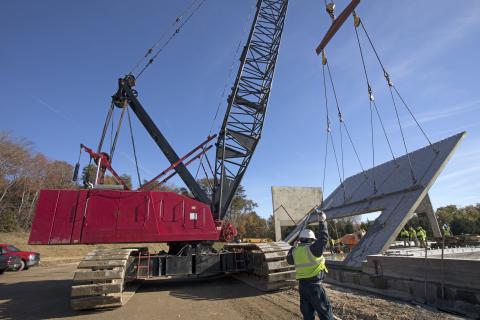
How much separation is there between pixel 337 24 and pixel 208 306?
1023cm

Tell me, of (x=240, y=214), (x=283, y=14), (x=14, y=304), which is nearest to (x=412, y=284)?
(x=14, y=304)

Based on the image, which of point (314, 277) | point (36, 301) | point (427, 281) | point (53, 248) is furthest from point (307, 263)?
point (53, 248)

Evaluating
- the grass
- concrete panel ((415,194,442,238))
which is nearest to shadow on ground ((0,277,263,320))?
concrete panel ((415,194,442,238))

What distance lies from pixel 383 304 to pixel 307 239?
122 inches

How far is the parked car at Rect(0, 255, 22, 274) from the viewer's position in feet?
52.1

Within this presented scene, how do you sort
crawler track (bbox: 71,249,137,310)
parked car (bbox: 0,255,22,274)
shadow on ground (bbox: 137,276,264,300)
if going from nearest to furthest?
1. crawler track (bbox: 71,249,137,310)
2. shadow on ground (bbox: 137,276,264,300)
3. parked car (bbox: 0,255,22,274)

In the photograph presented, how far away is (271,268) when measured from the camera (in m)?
7.79

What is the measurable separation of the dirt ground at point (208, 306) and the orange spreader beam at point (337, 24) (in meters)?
8.98

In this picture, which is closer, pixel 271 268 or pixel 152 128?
pixel 271 268

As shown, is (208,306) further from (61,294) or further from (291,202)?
(291,202)

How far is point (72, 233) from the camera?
826 centimetres

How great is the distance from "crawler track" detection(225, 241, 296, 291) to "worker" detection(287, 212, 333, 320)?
3.07 meters

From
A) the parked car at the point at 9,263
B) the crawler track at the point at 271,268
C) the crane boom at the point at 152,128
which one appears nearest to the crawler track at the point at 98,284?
the crawler track at the point at 271,268

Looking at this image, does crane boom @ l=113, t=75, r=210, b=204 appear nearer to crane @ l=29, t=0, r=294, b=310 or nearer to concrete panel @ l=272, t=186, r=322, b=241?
crane @ l=29, t=0, r=294, b=310
